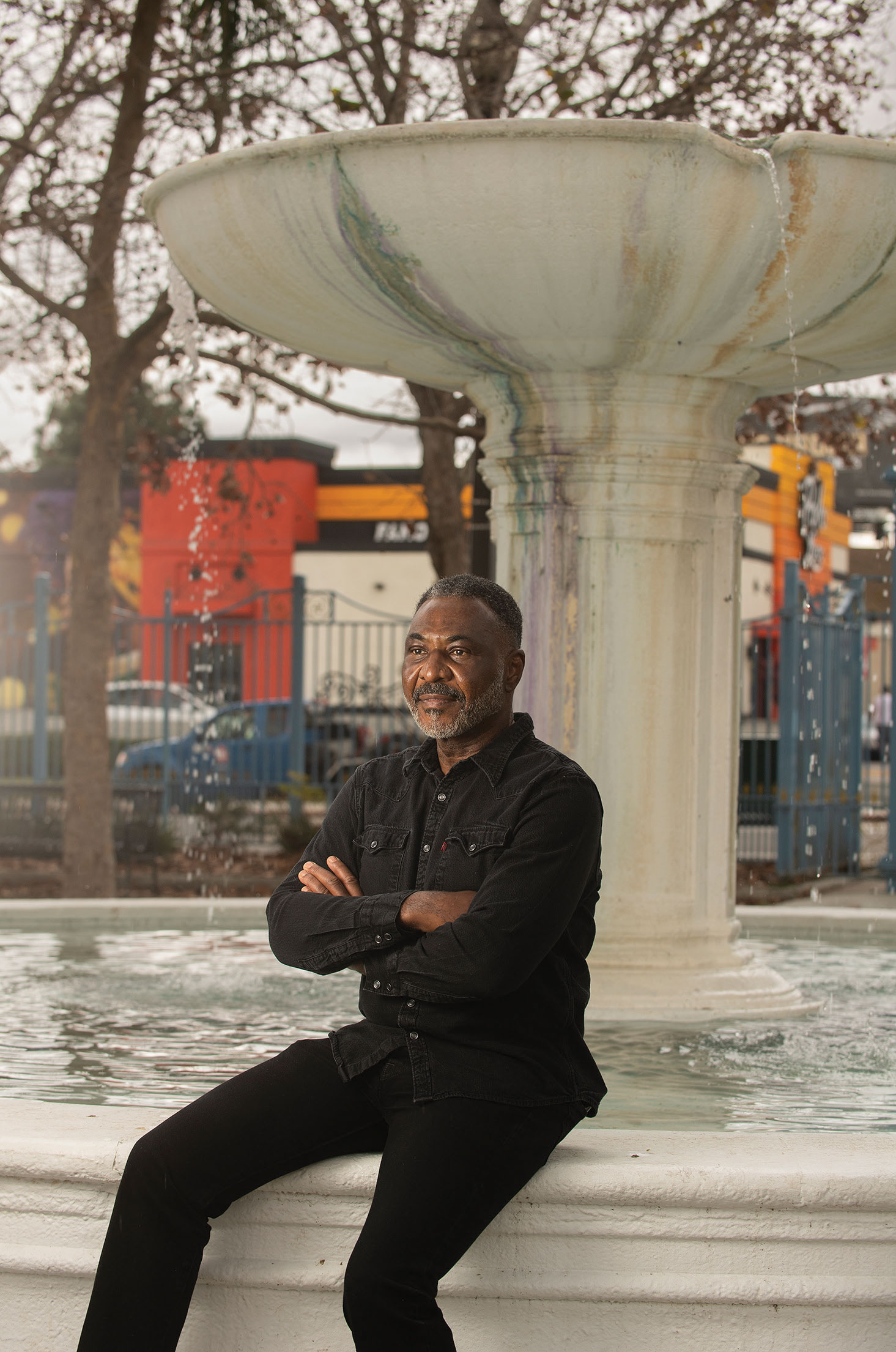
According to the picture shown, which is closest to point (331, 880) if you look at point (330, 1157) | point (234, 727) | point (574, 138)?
point (330, 1157)

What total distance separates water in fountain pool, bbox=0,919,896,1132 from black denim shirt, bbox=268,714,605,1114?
2.37 feet

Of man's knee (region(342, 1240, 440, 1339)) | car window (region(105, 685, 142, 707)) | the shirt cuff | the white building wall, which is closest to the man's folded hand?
the shirt cuff

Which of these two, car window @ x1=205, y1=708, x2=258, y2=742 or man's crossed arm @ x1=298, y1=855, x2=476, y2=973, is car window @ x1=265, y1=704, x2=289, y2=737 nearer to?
car window @ x1=205, y1=708, x2=258, y2=742

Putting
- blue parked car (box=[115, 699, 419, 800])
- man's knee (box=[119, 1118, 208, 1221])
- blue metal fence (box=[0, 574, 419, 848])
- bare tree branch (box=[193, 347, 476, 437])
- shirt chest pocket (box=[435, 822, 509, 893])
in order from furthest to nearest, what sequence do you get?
blue parked car (box=[115, 699, 419, 800]) → blue metal fence (box=[0, 574, 419, 848]) → bare tree branch (box=[193, 347, 476, 437]) → shirt chest pocket (box=[435, 822, 509, 893]) → man's knee (box=[119, 1118, 208, 1221])

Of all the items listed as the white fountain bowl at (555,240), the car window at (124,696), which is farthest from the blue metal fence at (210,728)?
the white fountain bowl at (555,240)

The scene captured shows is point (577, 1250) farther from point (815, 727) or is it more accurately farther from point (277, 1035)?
point (815, 727)

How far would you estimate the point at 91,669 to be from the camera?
33.1 feet

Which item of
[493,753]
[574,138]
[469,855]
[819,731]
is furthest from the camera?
[819,731]

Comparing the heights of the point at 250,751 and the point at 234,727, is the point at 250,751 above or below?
below

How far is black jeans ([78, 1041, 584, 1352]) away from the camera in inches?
94.2

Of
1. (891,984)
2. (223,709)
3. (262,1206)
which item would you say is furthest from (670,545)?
(223,709)

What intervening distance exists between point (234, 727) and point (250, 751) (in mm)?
626

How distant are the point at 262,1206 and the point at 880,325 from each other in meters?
2.82

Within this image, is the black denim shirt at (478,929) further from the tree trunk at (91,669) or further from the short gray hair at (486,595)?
the tree trunk at (91,669)
